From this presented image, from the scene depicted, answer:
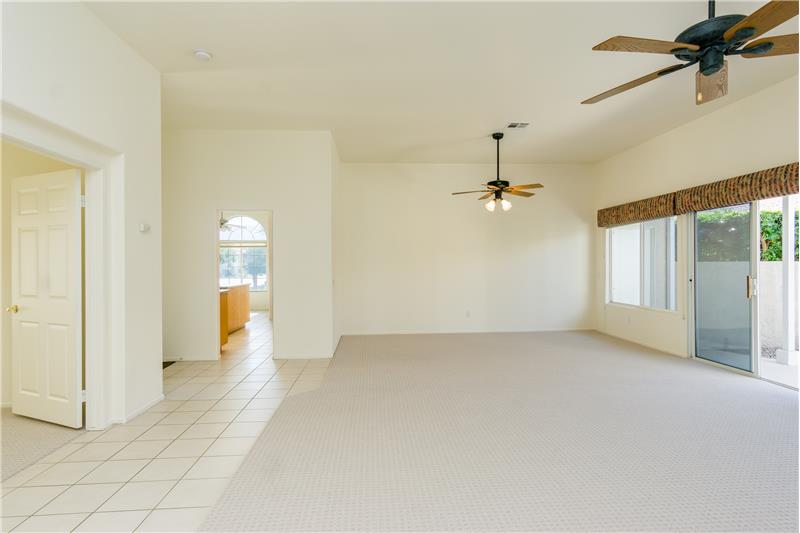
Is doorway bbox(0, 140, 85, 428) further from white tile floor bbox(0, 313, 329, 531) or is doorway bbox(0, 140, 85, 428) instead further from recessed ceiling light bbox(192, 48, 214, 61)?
recessed ceiling light bbox(192, 48, 214, 61)

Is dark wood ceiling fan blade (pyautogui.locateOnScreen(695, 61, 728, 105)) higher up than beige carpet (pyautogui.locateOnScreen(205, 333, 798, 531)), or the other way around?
dark wood ceiling fan blade (pyautogui.locateOnScreen(695, 61, 728, 105))

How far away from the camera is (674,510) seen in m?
1.89

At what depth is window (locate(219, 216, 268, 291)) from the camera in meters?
11.2

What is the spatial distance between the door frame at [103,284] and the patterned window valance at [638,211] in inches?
247

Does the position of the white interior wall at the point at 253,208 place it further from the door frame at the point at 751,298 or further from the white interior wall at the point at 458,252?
the door frame at the point at 751,298

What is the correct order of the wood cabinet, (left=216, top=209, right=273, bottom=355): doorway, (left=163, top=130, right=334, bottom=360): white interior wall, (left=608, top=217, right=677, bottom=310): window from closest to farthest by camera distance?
(left=163, top=130, right=334, bottom=360): white interior wall
(left=608, top=217, right=677, bottom=310): window
the wood cabinet
(left=216, top=209, right=273, bottom=355): doorway

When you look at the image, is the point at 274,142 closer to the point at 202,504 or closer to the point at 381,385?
the point at 381,385

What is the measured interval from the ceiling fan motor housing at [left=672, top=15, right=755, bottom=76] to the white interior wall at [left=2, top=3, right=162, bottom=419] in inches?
146

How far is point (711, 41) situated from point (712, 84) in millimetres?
268

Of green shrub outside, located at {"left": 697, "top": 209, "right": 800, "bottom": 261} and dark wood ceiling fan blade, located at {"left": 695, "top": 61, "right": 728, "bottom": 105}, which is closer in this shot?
dark wood ceiling fan blade, located at {"left": 695, "top": 61, "right": 728, "bottom": 105}

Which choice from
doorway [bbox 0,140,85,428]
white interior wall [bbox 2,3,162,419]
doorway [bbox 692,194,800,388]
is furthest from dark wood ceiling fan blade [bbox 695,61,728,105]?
doorway [bbox 0,140,85,428]

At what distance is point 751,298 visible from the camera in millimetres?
4090

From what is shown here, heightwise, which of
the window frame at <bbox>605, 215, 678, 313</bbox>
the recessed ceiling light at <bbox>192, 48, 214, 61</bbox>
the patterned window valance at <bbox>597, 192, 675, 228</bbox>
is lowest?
the window frame at <bbox>605, 215, 678, 313</bbox>

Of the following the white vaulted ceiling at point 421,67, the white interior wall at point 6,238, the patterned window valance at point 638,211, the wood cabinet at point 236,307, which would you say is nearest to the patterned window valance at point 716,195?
the patterned window valance at point 638,211
